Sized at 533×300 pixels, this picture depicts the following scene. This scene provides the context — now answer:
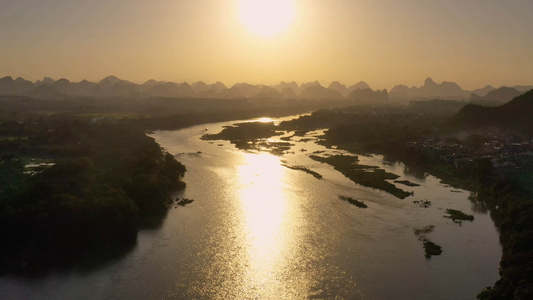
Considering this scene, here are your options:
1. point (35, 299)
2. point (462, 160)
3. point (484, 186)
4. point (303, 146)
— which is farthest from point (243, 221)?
point (303, 146)

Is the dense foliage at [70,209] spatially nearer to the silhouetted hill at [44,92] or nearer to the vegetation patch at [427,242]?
the vegetation patch at [427,242]

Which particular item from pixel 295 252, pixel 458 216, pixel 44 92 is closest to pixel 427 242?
pixel 458 216

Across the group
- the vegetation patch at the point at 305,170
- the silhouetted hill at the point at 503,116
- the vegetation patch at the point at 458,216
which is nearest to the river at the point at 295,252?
the vegetation patch at the point at 458,216

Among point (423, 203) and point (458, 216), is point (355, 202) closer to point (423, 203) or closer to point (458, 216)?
point (423, 203)

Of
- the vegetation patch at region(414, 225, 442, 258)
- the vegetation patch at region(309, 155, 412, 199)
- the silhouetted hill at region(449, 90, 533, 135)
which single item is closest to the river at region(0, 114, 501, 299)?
the vegetation patch at region(414, 225, 442, 258)

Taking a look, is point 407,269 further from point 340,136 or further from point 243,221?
point 340,136

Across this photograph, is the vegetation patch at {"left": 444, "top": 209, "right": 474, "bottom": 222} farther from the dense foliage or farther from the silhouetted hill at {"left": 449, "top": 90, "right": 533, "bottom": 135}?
the silhouetted hill at {"left": 449, "top": 90, "right": 533, "bottom": 135}
